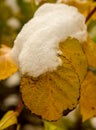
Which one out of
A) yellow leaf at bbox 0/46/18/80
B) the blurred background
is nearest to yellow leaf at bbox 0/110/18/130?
yellow leaf at bbox 0/46/18/80

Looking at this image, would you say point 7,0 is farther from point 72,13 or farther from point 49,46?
point 49,46

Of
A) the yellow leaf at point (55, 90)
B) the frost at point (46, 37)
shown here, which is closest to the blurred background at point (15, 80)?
the frost at point (46, 37)

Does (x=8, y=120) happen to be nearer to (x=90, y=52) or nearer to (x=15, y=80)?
(x=90, y=52)

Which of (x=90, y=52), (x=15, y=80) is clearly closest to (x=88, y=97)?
(x=90, y=52)

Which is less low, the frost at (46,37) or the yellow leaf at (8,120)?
the frost at (46,37)

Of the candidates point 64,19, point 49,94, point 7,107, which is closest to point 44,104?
point 49,94

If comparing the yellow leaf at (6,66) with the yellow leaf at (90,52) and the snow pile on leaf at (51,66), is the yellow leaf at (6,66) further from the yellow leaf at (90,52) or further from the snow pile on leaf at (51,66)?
the yellow leaf at (90,52)
